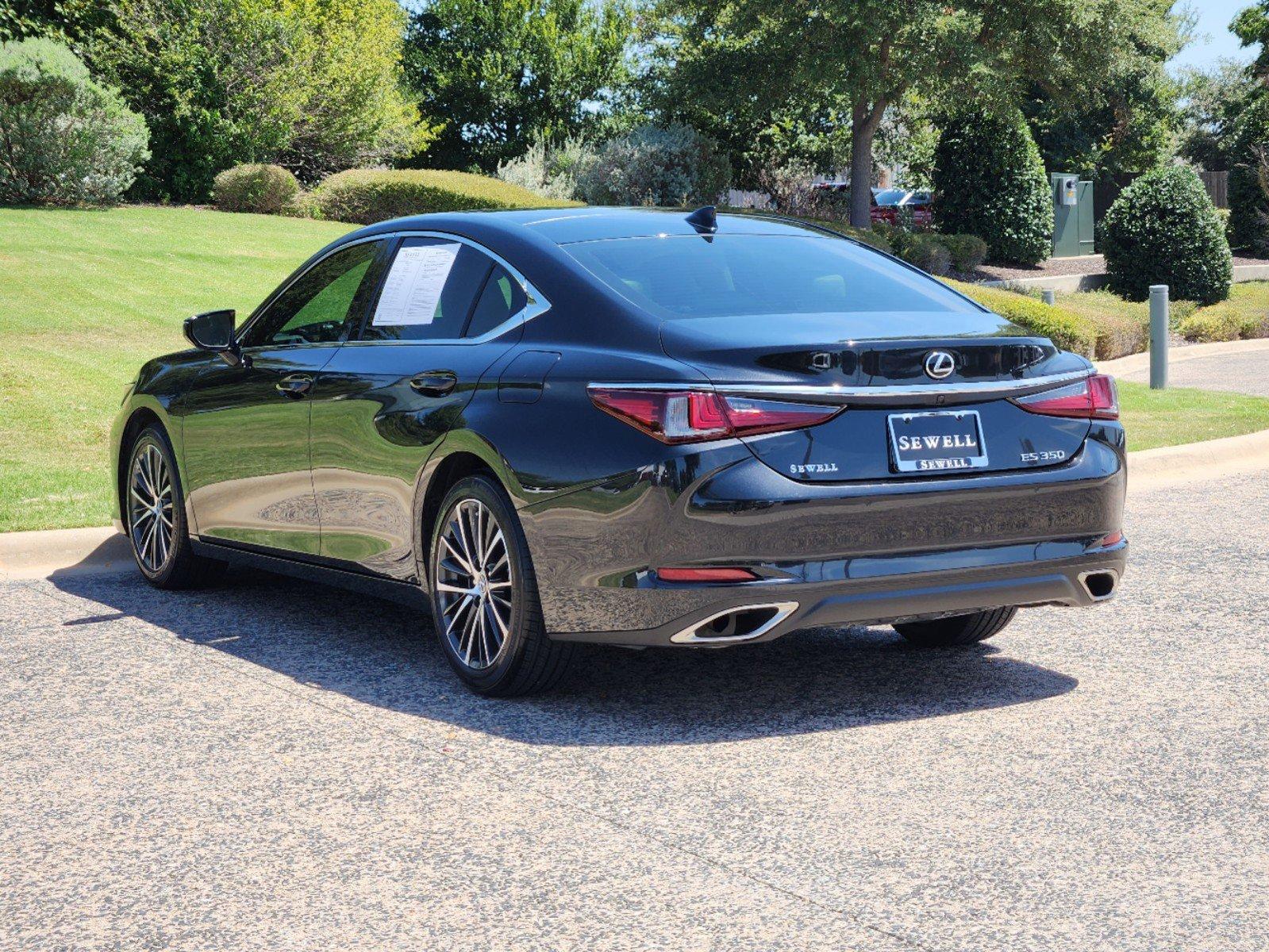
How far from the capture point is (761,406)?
474 cm

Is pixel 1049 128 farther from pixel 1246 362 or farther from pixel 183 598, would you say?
pixel 183 598

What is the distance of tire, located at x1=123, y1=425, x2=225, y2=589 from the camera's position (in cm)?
741

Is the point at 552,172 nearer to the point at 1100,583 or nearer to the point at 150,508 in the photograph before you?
the point at 150,508

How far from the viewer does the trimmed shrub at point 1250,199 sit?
41.5m

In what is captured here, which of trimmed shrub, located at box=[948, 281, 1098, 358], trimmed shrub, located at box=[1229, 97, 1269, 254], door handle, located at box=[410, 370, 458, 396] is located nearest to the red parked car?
trimmed shrub, located at box=[1229, 97, 1269, 254]

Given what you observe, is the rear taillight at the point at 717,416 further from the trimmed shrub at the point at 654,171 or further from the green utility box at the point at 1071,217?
the green utility box at the point at 1071,217

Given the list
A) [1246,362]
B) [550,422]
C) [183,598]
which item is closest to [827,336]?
[550,422]

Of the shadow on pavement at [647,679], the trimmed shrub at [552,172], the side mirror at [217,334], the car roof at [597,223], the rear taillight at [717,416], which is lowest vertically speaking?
the shadow on pavement at [647,679]

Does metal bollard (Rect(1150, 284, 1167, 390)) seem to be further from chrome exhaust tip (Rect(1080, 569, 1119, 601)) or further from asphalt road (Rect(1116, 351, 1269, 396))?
chrome exhaust tip (Rect(1080, 569, 1119, 601))

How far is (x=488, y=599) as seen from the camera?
542 cm

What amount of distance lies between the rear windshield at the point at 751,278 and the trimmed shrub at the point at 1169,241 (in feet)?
76.8

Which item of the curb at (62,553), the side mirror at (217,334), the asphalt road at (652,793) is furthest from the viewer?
the curb at (62,553)

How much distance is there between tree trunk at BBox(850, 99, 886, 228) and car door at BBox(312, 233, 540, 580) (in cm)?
2922

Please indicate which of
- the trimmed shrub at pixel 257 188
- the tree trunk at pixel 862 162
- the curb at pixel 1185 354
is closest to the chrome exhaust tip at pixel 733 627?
the curb at pixel 1185 354
